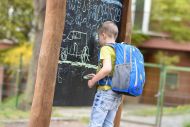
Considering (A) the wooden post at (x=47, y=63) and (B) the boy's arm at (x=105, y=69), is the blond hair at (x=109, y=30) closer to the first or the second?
(B) the boy's arm at (x=105, y=69)

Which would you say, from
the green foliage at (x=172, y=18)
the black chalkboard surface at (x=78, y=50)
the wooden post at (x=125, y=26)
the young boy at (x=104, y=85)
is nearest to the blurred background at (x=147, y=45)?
the green foliage at (x=172, y=18)

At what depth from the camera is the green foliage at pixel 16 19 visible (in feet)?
67.7

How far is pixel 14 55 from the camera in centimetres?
2106

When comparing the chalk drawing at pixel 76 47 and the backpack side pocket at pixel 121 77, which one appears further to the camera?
the chalk drawing at pixel 76 47

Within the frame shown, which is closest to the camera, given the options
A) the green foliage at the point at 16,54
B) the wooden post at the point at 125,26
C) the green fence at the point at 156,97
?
the wooden post at the point at 125,26

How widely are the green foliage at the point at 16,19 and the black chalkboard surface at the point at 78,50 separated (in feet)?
46.9

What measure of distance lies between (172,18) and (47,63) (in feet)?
51.0

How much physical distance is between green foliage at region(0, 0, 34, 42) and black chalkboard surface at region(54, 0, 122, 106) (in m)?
14.3

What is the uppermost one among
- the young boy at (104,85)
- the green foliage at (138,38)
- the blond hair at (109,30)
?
the green foliage at (138,38)

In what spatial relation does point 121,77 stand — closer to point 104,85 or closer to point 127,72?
point 127,72

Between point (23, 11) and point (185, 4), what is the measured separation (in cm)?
625

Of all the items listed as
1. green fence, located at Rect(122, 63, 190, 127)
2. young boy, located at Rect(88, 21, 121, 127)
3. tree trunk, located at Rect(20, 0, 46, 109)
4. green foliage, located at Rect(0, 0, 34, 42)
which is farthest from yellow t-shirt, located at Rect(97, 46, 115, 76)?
green foliage, located at Rect(0, 0, 34, 42)

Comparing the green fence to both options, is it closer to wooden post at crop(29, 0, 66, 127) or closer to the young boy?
the young boy

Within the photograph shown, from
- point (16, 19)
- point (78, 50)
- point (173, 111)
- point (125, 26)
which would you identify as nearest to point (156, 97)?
point (173, 111)
